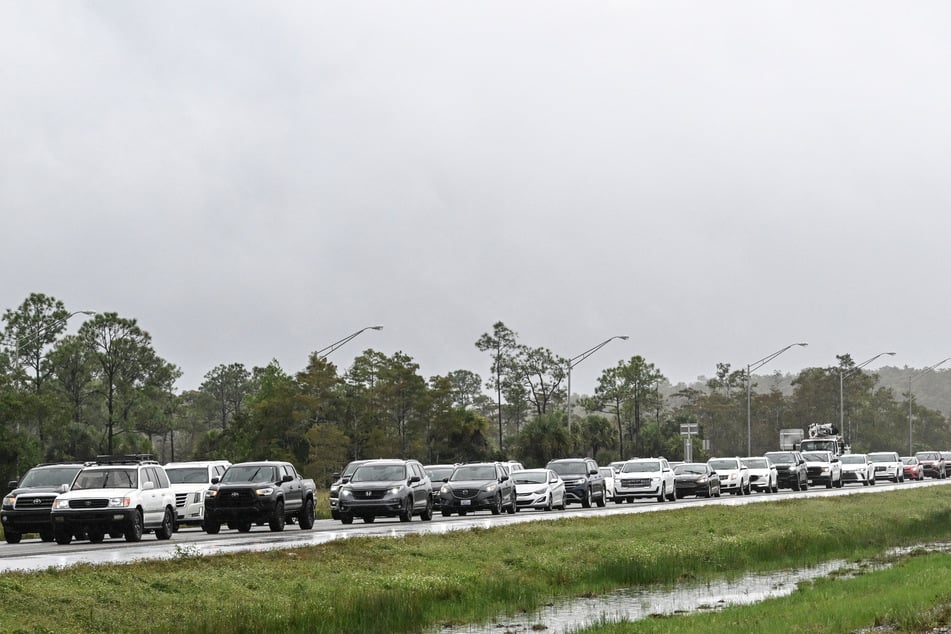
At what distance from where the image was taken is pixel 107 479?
31594 mm

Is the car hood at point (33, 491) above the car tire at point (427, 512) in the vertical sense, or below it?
above

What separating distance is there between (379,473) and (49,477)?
9.80 m

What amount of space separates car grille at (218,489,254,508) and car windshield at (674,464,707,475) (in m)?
28.7

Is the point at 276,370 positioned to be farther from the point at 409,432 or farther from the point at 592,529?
the point at 592,529

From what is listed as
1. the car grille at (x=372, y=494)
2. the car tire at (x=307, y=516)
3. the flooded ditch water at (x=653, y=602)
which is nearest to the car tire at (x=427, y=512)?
the car grille at (x=372, y=494)

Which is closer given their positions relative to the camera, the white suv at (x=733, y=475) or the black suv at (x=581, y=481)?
the black suv at (x=581, y=481)

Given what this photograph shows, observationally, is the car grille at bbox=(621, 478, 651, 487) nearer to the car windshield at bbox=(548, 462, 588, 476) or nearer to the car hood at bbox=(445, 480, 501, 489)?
the car windshield at bbox=(548, 462, 588, 476)

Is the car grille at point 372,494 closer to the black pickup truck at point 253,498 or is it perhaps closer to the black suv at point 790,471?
the black pickup truck at point 253,498

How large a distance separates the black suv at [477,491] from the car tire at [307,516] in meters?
8.07

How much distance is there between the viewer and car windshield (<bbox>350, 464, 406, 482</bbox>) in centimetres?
3984

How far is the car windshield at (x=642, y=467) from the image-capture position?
56594 millimetres

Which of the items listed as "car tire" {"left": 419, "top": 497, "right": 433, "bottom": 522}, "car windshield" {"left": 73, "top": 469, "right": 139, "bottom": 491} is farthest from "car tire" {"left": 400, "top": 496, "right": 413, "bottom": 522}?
"car windshield" {"left": 73, "top": 469, "right": 139, "bottom": 491}

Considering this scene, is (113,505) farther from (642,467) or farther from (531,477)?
(642,467)

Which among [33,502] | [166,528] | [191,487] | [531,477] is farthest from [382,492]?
[531,477]
